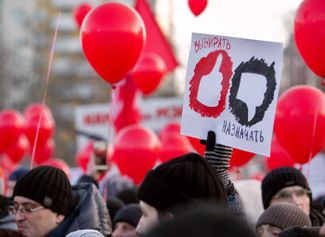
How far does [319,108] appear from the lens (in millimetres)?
7918

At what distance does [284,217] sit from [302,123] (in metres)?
2.31

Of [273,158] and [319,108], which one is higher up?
[319,108]

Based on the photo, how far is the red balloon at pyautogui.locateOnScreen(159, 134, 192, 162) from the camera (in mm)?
10766

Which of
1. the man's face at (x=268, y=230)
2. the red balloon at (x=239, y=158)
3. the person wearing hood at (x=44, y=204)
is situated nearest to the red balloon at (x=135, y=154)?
the red balloon at (x=239, y=158)

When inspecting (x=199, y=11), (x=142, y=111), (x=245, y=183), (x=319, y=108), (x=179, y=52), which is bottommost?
(x=179, y=52)

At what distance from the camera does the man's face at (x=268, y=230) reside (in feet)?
18.7

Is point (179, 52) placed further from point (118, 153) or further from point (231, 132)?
point (231, 132)

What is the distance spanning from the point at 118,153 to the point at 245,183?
2276 mm

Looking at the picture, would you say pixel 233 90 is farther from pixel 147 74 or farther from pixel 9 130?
pixel 9 130

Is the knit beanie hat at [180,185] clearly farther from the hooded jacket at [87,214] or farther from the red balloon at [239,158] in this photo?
the red balloon at [239,158]

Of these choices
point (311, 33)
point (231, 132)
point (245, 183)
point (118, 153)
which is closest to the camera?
point (231, 132)

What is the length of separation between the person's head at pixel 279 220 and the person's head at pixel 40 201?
129 cm

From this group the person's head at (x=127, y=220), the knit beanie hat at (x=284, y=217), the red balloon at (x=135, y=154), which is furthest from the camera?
the red balloon at (x=135, y=154)

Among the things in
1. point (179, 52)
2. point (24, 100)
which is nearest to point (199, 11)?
point (179, 52)
